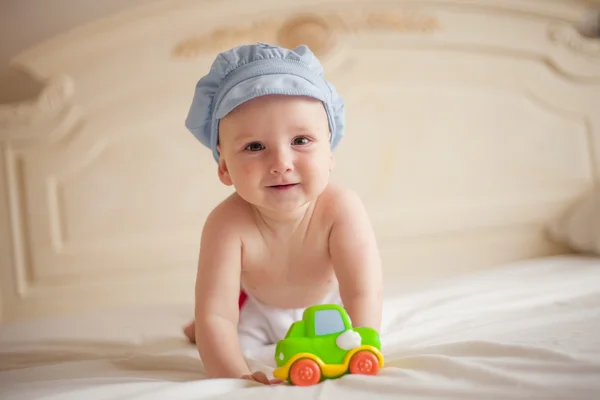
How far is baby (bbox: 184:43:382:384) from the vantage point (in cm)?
95

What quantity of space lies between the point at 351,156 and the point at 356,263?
1.02m

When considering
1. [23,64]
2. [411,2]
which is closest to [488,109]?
[411,2]

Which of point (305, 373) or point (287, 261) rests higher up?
point (287, 261)

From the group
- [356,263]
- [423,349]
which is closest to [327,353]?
[423,349]

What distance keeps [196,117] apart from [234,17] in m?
1.02

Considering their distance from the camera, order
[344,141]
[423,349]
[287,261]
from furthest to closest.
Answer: [344,141] < [287,261] < [423,349]

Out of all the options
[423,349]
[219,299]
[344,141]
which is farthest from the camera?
[344,141]

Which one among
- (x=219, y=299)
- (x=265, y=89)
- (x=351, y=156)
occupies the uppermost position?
(x=351, y=156)

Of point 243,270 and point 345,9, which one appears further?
point 345,9

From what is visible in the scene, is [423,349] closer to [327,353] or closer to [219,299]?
[327,353]

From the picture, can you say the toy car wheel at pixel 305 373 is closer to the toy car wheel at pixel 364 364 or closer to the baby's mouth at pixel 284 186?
the toy car wheel at pixel 364 364

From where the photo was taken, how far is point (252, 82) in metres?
0.96

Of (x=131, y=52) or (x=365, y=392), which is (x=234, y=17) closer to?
(x=131, y=52)

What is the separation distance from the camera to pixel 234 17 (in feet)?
6.49
